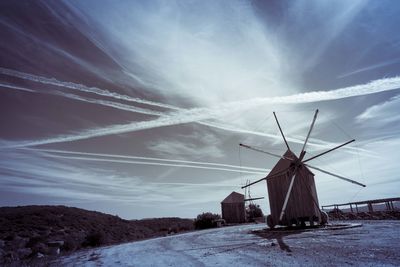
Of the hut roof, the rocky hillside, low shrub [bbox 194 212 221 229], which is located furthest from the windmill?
the hut roof

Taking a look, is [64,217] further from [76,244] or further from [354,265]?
[354,265]

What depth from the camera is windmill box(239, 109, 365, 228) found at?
2483cm

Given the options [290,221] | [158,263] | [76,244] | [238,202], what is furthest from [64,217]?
[158,263]

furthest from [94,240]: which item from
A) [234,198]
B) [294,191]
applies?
[234,198]

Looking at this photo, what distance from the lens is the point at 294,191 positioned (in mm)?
25688

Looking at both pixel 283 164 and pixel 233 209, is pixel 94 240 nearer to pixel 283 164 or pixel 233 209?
pixel 283 164

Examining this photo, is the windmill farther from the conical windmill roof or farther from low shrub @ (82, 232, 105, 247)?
low shrub @ (82, 232, 105, 247)

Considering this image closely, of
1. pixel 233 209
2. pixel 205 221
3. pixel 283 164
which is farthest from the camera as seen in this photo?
pixel 233 209

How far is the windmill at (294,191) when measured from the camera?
2483 cm

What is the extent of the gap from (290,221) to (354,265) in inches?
740

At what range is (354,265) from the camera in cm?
774

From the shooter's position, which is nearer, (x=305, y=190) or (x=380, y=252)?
(x=380, y=252)

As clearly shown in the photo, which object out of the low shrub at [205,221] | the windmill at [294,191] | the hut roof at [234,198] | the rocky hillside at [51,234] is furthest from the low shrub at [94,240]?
the hut roof at [234,198]

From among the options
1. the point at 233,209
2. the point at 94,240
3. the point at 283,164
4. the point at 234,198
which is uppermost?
the point at 283,164
